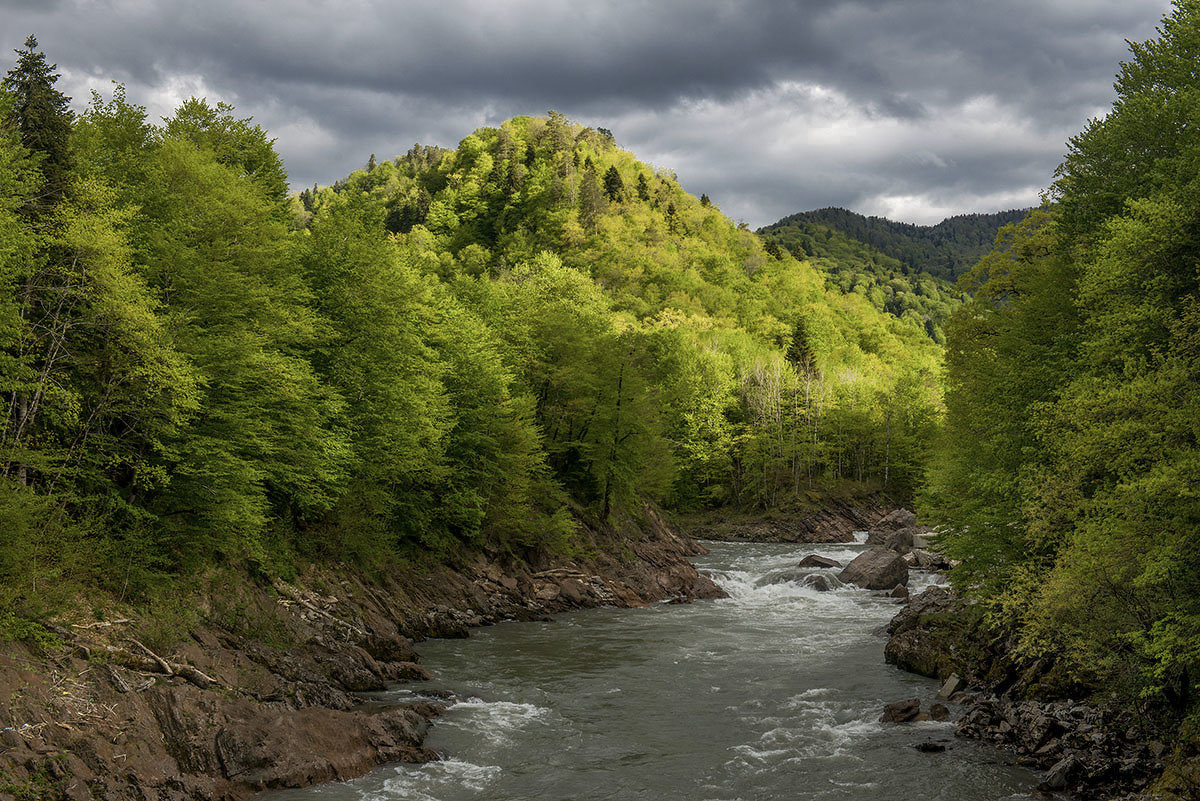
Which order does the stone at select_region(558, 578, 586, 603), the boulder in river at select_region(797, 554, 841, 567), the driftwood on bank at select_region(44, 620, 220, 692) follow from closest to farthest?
the driftwood on bank at select_region(44, 620, 220, 692) → the stone at select_region(558, 578, 586, 603) → the boulder in river at select_region(797, 554, 841, 567)

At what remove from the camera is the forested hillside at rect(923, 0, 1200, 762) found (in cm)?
1625

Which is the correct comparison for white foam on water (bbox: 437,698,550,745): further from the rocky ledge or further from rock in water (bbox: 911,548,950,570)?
rock in water (bbox: 911,548,950,570)

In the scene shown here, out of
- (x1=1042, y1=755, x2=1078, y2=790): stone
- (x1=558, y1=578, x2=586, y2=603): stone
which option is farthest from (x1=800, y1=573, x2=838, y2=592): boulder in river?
(x1=1042, y1=755, x2=1078, y2=790): stone

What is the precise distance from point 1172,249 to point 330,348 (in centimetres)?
2859

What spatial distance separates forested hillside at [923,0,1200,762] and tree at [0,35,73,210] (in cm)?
2807

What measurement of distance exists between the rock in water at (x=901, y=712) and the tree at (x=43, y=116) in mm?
28127

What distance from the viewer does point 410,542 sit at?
3809 centimetres

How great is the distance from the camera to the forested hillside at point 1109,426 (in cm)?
1625

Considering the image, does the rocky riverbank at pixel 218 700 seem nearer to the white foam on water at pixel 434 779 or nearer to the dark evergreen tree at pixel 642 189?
the white foam on water at pixel 434 779

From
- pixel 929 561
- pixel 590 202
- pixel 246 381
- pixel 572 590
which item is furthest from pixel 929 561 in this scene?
pixel 590 202

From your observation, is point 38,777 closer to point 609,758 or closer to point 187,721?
point 187,721

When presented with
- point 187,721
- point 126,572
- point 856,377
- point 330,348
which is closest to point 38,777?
point 187,721

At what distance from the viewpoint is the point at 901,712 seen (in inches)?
907

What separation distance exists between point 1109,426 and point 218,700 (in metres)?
20.7
